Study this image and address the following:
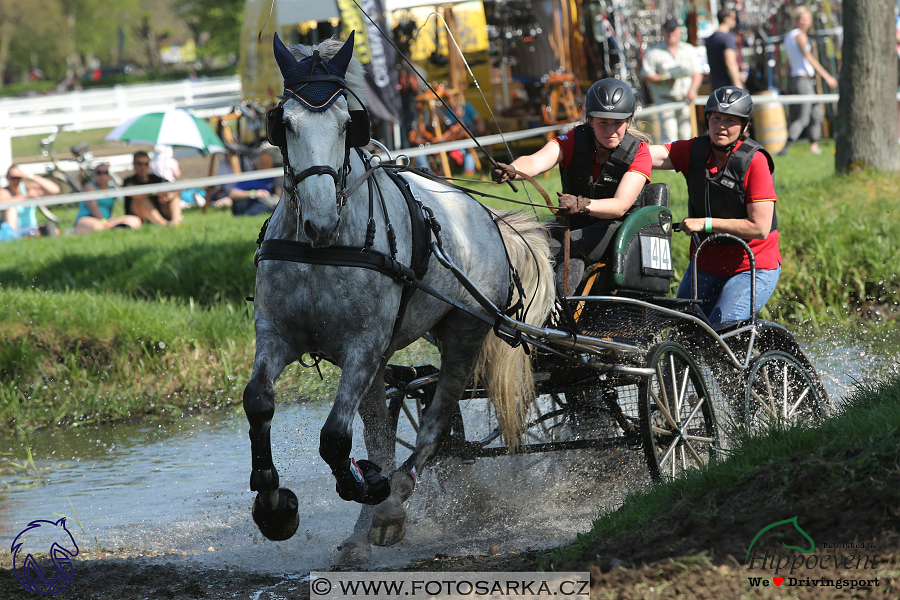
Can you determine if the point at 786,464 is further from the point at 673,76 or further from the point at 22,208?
the point at 22,208

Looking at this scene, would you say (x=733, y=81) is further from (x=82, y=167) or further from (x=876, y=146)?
(x=82, y=167)

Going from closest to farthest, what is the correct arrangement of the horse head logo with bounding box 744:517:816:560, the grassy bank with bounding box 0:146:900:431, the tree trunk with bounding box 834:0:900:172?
the horse head logo with bounding box 744:517:816:560 < the grassy bank with bounding box 0:146:900:431 < the tree trunk with bounding box 834:0:900:172

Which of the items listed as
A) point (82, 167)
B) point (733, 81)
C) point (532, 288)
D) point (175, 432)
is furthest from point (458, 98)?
point (532, 288)

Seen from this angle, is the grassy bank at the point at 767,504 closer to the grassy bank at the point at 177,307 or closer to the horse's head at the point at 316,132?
the horse's head at the point at 316,132

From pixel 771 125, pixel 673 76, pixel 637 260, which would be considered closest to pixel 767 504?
pixel 637 260

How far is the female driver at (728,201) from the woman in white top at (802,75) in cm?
927

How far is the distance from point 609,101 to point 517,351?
1380 mm

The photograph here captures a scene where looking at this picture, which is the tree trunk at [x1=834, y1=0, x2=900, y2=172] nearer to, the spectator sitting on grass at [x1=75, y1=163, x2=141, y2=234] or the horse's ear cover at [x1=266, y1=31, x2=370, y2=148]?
the horse's ear cover at [x1=266, y1=31, x2=370, y2=148]

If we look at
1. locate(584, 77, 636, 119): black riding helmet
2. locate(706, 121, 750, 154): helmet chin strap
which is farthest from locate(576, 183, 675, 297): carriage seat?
locate(706, 121, 750, 154): helmet chin strap

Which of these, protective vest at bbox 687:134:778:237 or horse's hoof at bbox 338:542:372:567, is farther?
protective vest at bbox 687:134:778:237

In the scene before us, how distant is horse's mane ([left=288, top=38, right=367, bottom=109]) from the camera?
3.33 metres

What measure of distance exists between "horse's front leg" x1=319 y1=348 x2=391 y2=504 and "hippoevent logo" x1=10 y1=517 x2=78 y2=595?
1212 millimetres

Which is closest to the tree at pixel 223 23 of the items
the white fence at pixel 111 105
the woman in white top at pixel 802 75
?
the white fence at pixel 111 105

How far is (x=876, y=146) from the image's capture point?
873 cm
